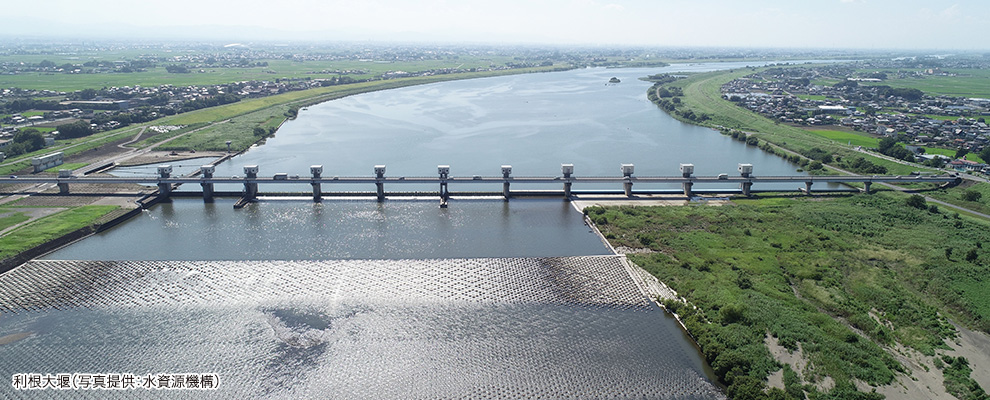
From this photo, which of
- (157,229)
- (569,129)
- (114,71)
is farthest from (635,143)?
(114,71)

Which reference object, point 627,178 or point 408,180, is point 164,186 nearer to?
point 408,180

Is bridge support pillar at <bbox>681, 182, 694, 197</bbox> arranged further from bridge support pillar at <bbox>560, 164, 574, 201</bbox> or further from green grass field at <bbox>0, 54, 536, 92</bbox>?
green grass field at <bbox>0, 54, 536, 92</bbox>

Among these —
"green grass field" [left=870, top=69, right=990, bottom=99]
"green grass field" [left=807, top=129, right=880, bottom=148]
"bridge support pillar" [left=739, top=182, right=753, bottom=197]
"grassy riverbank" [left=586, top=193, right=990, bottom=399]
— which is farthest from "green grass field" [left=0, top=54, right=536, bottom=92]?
"green grass field" [left=870, top=69, right=990, bottom=99]

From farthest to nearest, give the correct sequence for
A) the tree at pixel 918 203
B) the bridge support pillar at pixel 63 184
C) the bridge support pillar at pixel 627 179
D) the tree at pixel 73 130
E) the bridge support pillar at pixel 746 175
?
the tree at pixel 73 130 < the bridge support pillar at pixel 746 175 < the bridge support pillar at pixel 627 179 < the bridge support pillar at pixel 63 184 < the tree at pixel 918 203

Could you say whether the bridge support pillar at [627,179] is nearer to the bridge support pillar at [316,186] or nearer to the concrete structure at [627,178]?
the concrete structure at [627,178]

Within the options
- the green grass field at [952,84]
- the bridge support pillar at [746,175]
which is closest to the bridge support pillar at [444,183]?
the bridge support pillar at [746,175]

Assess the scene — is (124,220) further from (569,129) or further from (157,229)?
(569,129)

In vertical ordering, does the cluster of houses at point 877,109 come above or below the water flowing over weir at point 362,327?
above

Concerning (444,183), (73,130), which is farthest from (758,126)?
(73,130)
